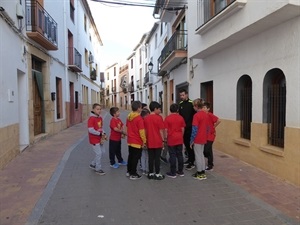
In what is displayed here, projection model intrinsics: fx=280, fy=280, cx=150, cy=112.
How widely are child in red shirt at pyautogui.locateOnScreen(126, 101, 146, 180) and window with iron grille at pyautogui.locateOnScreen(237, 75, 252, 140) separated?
10.0ft

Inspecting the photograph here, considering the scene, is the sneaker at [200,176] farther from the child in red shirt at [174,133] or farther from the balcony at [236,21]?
the balcony at [236,21]

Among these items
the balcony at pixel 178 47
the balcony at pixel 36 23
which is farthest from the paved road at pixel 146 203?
the balcony at pixel 178 47

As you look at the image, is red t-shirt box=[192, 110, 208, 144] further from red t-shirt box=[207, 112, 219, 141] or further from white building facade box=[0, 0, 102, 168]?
white building facade box=[0, 0, 102, 168]

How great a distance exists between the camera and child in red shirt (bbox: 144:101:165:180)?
18.3 ft

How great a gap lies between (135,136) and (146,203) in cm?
156

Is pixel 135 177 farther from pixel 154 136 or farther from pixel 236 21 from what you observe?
pixel 236 21

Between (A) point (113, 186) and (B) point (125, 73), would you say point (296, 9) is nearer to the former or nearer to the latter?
(A) point (113, 186)

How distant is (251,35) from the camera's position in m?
6.48

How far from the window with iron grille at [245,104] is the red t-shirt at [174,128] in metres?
2.33

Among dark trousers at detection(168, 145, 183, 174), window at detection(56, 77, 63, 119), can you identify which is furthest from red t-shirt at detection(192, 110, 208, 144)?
window at detection(56, 77, 63, 119)

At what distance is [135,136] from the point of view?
18.2 feet

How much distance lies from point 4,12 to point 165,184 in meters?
5.49

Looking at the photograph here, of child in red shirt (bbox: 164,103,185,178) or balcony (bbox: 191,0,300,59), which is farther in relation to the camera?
child in red shirt (bbox: 164,103,185,178)

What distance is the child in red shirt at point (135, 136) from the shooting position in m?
5.51
